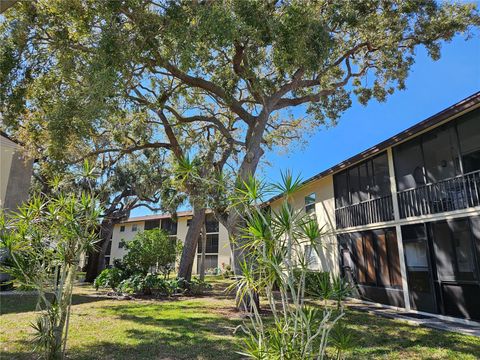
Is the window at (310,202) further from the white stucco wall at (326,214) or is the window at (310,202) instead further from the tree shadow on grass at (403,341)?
the tree shadow on grass at (403,341)

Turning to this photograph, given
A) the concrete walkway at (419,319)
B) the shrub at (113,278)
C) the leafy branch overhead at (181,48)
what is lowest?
the concrete walkway at (419,319)

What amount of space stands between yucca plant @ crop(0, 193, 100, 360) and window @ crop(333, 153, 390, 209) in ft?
40.5

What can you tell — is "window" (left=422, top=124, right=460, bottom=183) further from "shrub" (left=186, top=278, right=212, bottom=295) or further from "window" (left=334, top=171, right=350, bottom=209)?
"shrub" (left=186, top=278, right=212, bottom=295)

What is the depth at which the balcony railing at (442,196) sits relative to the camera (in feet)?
34.0

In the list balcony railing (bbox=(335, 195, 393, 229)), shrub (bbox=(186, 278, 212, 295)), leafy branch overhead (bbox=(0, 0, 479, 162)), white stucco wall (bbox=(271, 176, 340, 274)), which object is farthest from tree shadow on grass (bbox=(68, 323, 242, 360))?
white stucco wall (bbox=(271, 176, 340, 274))

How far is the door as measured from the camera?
11602 millimetres

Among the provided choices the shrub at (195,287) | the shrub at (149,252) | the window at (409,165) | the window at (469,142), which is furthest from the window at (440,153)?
the shrub at (149,252)

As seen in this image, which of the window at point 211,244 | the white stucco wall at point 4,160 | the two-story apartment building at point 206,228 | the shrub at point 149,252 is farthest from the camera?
the window at point 211,244

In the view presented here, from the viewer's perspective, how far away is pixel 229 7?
9.42m

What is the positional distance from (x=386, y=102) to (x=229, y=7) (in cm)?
975

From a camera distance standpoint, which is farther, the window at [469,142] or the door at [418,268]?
the door at [418,268]

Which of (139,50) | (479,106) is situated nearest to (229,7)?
(139,50)

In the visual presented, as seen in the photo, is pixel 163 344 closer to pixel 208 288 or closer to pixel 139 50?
pixel 139 50

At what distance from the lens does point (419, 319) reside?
10.7 meters
